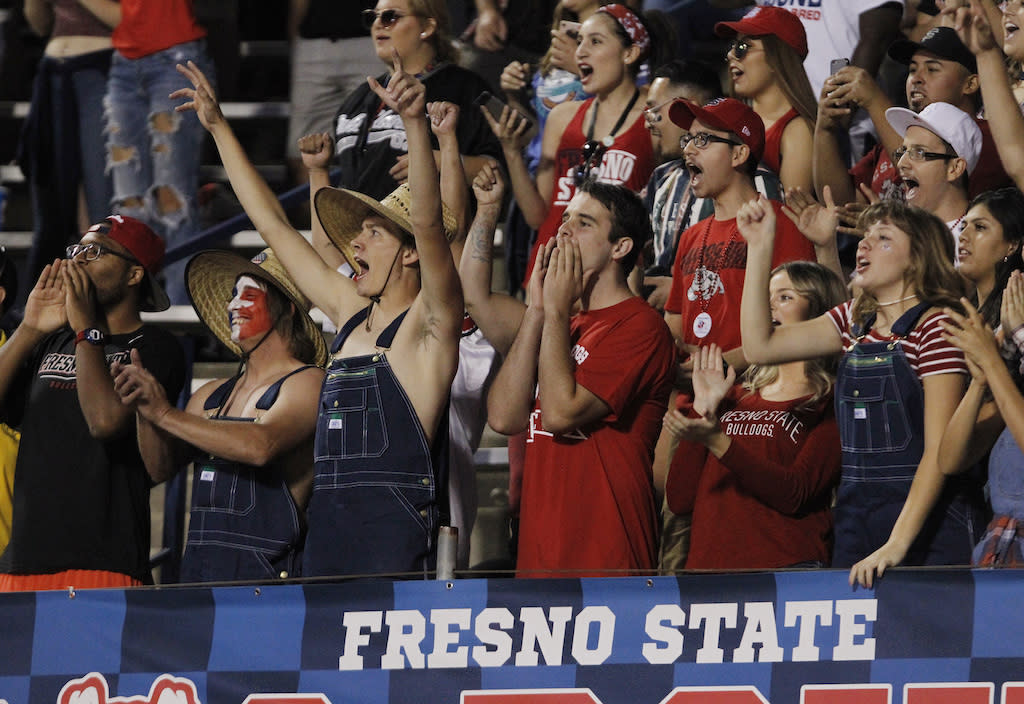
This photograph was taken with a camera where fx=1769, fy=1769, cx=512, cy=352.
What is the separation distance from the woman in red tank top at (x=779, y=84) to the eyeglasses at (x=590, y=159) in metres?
0.55

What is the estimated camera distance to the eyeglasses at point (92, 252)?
18.9ft

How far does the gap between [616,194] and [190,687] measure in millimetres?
1990

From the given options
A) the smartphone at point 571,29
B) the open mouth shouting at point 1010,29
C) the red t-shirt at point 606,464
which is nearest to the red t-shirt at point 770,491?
the red t-shirt at point 606,464

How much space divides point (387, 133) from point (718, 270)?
5.70 feet

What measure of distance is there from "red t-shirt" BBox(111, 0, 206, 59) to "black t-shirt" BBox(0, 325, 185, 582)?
2.54 metres

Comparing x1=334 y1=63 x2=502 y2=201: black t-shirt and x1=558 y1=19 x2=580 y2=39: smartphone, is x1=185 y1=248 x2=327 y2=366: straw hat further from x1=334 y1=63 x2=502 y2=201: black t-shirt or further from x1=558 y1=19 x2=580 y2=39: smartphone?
x1=558 y1=19 x2=580 y2=39: smartphone

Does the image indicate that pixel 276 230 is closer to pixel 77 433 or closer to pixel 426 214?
pixel 77 433

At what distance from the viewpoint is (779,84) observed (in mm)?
6383

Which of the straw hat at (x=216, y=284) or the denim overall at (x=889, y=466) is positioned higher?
the straw hat at (x=216, y=284)

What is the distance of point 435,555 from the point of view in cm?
483

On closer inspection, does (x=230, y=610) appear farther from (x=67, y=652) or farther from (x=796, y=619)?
(x=796, y=619)

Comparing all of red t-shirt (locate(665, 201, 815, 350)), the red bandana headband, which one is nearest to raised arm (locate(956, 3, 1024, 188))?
red t-shirt (locate(665, 201, 815, 350))

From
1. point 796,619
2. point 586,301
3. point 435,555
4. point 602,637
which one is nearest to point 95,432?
point 435,555

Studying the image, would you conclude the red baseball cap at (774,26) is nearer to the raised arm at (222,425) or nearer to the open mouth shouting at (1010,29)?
the open mouth shouting at (1010,29)
